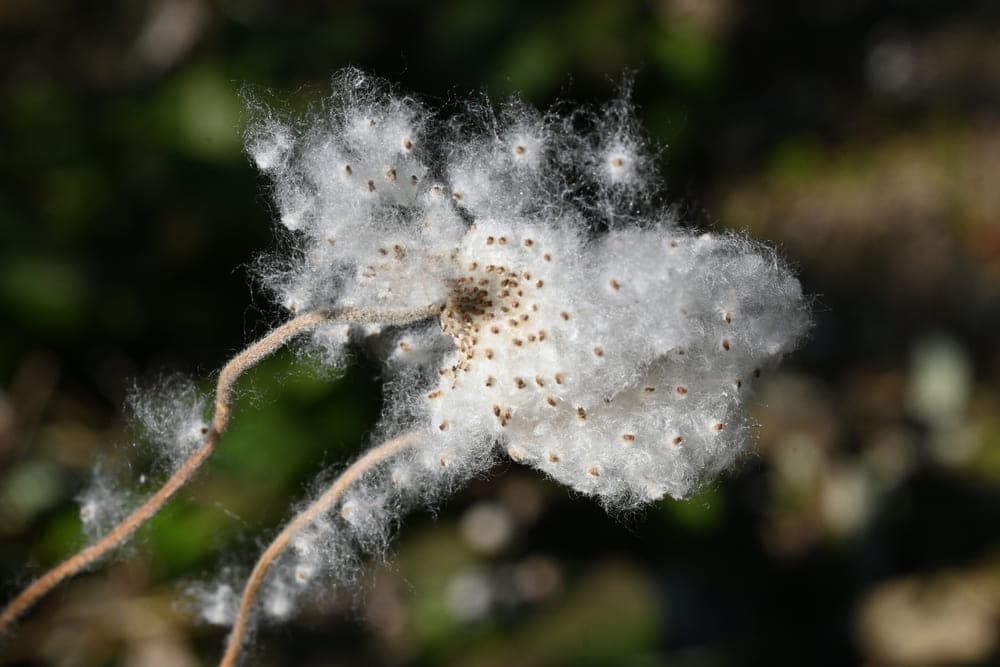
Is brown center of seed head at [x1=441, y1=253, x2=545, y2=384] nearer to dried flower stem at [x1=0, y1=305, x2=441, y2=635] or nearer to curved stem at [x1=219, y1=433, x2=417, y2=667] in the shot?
dried flower stem at [x1=0, y1=305, x2=441, y2=635]

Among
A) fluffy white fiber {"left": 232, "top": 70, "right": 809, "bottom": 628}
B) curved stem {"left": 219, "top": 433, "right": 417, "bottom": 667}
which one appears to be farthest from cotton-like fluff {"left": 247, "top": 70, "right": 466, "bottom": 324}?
curved stem {"left": 219, "top": 433, "right": 417, "bottom": 667}

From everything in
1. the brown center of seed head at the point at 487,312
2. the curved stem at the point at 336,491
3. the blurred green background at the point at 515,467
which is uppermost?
the blurred green background at the point at 515,467

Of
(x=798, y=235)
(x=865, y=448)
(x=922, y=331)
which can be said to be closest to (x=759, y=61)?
(x=798, y=235)

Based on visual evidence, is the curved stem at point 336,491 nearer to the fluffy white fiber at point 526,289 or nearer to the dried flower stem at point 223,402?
the fluffy white fiber at point 526,289

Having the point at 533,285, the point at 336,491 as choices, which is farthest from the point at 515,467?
the point at 533,285

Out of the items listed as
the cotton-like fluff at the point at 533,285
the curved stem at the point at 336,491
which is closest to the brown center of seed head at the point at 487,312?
the cotton-like fluff at the point at 533,285

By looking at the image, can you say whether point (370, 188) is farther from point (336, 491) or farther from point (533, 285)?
point (336, 491)
